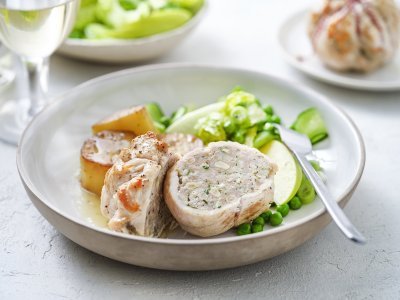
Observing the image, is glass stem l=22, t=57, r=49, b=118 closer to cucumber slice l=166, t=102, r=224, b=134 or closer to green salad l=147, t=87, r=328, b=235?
green salad l=147, t=87, r=328, b=235

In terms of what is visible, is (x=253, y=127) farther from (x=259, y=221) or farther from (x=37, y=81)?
(x=37, y=81)

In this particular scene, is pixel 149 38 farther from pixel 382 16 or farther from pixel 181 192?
pixel 181 192

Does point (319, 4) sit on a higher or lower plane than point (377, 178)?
higher

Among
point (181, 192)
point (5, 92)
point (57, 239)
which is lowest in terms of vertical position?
point (5, 92)

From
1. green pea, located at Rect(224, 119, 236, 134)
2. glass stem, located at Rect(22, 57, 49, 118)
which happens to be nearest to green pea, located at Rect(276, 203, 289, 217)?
green pea, located at Rect(224, 119, 236, 134)

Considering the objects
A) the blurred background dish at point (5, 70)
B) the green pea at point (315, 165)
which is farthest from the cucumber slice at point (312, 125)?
the blurred background dish at point (5, 70)

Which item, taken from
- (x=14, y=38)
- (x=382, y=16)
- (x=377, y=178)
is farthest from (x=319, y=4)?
(x=14, y=38)
